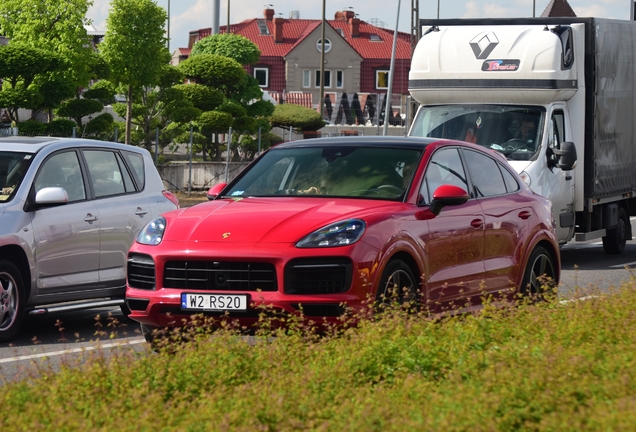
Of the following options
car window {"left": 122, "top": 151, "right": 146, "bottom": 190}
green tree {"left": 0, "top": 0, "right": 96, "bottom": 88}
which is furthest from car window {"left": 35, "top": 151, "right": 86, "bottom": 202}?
green tree {"left": 0, "top": 0, "right": 96, "bottom": 88}

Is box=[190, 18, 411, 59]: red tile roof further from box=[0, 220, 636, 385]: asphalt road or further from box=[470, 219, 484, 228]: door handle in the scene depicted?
box=[470, 219, 484, 228]: door handle

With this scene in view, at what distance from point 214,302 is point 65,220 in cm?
288

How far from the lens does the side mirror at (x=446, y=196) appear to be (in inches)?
348

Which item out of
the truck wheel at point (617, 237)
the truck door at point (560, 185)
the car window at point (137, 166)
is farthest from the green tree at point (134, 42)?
the car window at point (137, 166)

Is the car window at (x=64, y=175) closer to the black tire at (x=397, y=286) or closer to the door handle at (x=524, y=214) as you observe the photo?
the black tire at (x=397, y=286)

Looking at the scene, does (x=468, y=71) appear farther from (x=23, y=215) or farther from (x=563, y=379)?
(x=563, y=379)

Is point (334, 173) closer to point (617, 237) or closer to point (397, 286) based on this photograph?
point (397, 286)

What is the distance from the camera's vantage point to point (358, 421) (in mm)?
4965

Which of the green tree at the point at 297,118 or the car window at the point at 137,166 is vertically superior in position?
the green tree at the point at 297,118

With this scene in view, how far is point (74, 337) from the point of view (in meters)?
10.2

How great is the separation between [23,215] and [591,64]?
9.26 m

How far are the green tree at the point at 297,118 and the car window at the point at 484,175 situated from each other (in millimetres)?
50298

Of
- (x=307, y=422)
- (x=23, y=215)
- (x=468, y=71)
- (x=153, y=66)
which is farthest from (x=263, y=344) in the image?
(x=153, y=66)

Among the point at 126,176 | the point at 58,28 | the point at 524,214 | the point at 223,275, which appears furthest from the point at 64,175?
the point at 58,28
